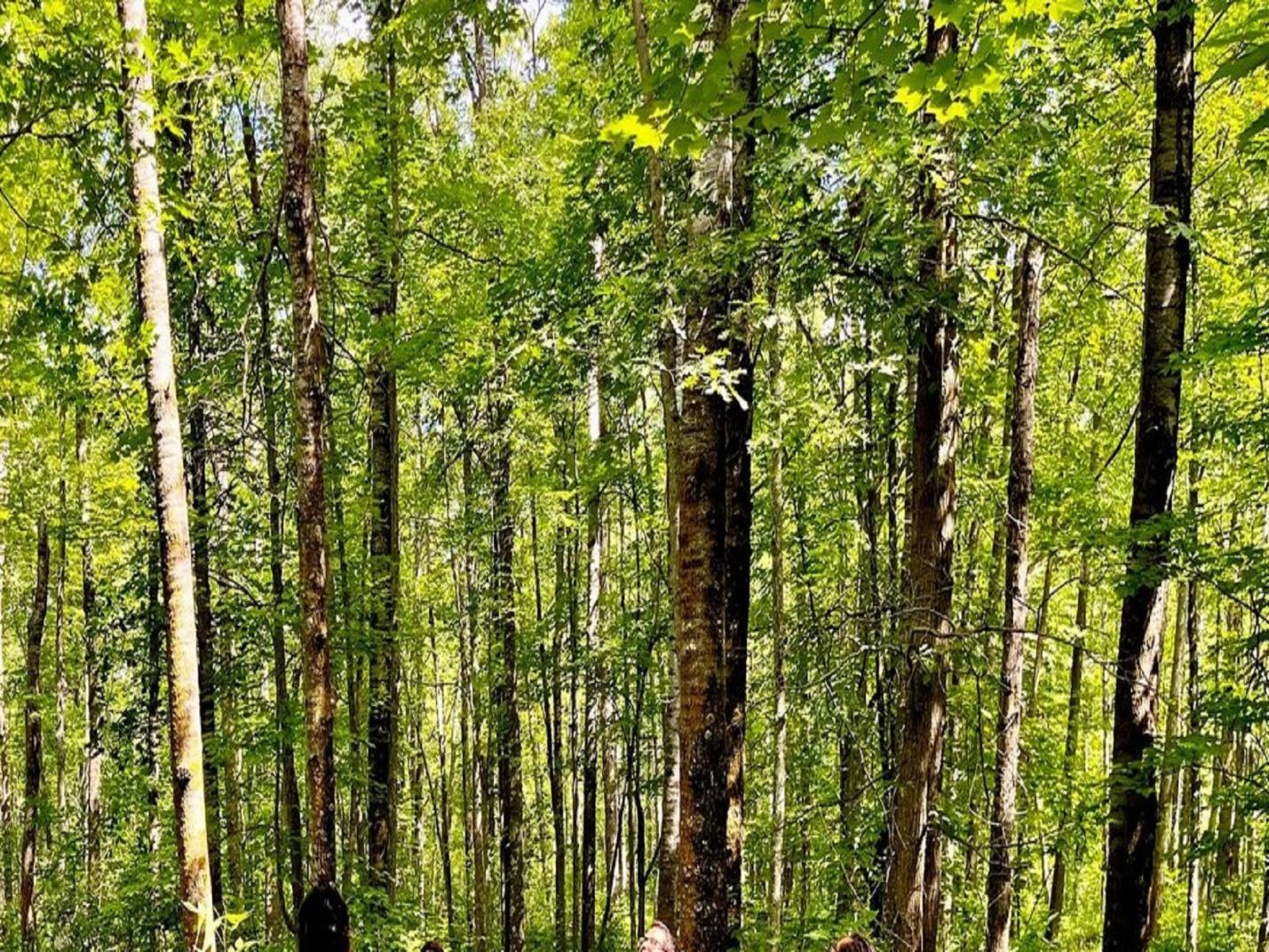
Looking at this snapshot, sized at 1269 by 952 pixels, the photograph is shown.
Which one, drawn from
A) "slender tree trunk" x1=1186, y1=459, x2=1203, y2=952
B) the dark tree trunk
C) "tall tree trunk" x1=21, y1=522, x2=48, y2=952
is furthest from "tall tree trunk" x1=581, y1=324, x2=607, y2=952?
"tall tree trunk" x1=21, y1=522, x2=48, y2=952

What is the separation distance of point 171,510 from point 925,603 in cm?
496

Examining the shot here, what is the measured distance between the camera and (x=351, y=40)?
7.45 meters

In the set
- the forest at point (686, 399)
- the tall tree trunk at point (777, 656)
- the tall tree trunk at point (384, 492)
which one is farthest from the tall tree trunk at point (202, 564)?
the tall tree trunk at point (777, 656)

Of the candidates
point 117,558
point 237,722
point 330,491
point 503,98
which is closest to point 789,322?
point 330,491

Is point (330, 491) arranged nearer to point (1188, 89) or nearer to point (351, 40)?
point (351, 40)

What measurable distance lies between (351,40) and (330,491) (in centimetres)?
559

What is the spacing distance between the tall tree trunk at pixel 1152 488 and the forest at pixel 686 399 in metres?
0.03

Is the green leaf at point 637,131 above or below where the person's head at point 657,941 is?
above

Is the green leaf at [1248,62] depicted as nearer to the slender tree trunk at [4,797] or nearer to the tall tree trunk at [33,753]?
the tall tree trunk at [33,753]

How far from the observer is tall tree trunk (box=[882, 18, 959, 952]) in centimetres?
580

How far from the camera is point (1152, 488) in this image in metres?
6.17

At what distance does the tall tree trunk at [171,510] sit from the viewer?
5637mm

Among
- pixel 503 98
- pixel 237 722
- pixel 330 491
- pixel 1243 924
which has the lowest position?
pixel 1243 924

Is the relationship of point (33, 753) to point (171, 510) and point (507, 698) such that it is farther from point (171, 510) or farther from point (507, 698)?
point (171, 510)
